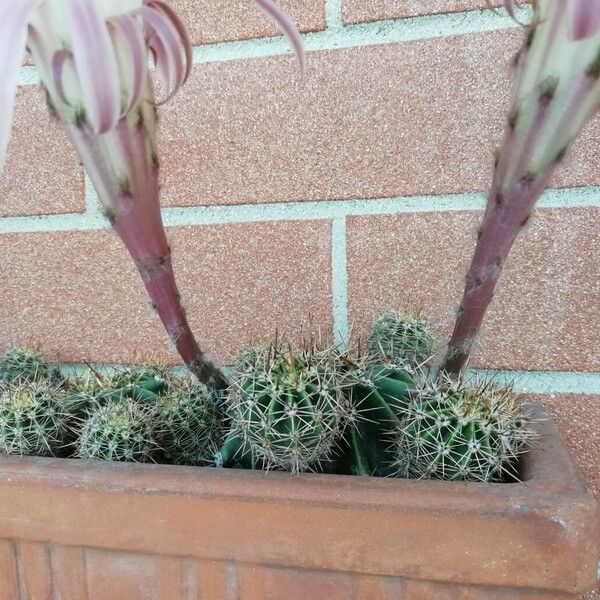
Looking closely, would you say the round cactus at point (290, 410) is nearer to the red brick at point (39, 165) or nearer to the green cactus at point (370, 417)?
the green cactus at point (370, 417)

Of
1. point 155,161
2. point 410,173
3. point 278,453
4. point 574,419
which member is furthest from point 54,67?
point 574,419

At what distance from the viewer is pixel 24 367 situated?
0.55m

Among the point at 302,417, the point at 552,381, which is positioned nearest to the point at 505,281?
the point at 552,381

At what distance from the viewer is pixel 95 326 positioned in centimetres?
69

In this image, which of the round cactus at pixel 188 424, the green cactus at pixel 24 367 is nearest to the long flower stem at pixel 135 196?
the round cactus at pixel 188 424

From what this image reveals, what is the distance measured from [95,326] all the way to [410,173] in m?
0.40

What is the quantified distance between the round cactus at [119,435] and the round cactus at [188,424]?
14mm

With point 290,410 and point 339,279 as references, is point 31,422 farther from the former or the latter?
point 339,279

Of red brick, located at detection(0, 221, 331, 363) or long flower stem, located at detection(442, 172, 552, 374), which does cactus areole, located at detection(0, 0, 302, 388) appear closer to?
long flower stem, located at detection(442, 172, 552, 374)

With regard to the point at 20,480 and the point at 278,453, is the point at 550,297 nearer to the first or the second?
the point at 278,453

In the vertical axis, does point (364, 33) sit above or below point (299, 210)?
above

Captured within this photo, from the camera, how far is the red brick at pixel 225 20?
610mm

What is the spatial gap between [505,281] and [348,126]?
0.22 m

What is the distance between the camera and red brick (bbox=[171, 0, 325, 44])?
24.0 inches
